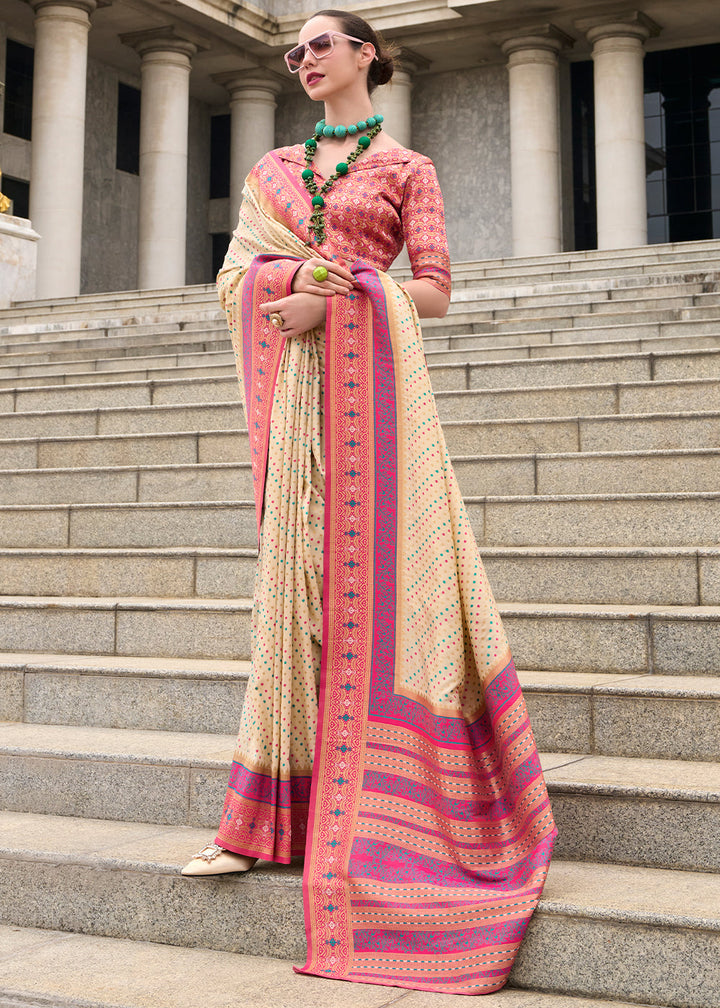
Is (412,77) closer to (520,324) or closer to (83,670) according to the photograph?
(520,324)

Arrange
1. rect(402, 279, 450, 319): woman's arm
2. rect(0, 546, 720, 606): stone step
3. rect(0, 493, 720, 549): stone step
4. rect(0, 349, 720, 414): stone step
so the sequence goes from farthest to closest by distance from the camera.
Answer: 1. rect(0, 349, 720, 414): stone step
2. rect(0, 493, 720, 549): stone step
3. rect(0, 546, 720, 606): stone step
4. rect(402, 279, 450, 319): woman's arm

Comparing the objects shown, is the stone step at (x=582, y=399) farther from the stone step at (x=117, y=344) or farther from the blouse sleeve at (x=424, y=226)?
the blouse sleeve at (x=424, y=226)

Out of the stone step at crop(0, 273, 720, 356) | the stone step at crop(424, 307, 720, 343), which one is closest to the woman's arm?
the stone step at crop(424, 307, 720, 343)

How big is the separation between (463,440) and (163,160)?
20.1m

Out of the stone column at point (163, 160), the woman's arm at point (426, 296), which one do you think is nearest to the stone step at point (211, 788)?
the woman's arm at point (426, 296)

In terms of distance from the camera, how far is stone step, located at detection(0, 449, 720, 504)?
575 centimetres

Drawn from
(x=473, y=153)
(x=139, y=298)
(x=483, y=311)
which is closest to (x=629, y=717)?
(x=483, y=311)

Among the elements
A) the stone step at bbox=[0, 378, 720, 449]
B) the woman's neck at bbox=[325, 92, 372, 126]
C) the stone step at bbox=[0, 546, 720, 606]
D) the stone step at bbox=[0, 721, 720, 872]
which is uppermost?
the woman's neck at bbox=[325, 92, 372, 126]

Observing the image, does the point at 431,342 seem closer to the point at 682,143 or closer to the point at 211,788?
the point at 211,788

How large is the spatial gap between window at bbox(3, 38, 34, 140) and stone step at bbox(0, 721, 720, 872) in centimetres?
2476

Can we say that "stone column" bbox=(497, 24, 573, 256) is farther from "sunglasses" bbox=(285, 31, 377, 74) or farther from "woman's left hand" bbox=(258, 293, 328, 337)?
"woman's left hand" bbox=(258, 293, 328, 337)

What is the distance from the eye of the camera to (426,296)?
3.35 meters

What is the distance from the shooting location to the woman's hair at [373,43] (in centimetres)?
339

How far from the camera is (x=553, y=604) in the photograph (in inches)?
193
